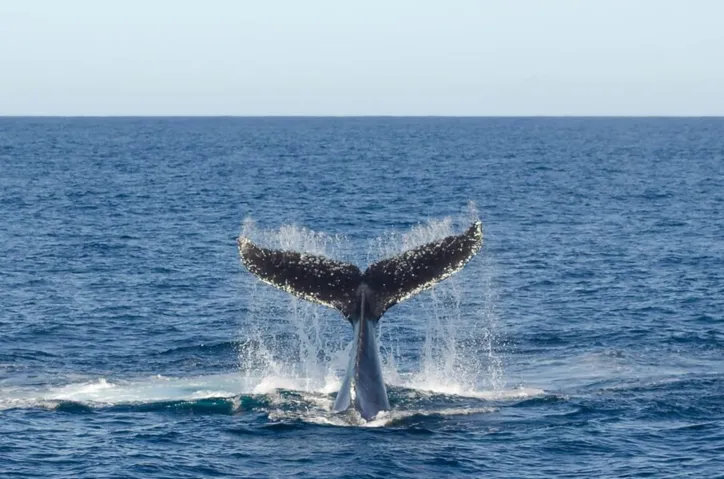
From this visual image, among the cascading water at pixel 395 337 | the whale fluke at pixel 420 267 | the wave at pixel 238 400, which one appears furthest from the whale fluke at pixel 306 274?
the wave at pixel 238 400

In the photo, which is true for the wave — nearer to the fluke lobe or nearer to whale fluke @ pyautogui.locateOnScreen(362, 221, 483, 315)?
the fluke lobe

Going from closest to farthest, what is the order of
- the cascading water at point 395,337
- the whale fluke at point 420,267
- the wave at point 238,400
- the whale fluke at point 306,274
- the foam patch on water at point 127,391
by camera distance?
the whale fluke at point 420,267, the whale fluke at point 306,274, the wave at point 238,400, the foam patch on water at point 127,391, the cascading water at point 395,337

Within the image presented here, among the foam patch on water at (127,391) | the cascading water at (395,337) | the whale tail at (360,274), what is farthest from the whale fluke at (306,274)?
the foam patch on water at (127,391)

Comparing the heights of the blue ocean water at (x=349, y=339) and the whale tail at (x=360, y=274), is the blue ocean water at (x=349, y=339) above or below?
below

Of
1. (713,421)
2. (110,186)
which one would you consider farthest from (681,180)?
(713,421)

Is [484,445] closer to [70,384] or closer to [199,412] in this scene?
[199,412]

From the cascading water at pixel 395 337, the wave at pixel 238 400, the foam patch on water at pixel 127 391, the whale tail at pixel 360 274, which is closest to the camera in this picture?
the whale tail at pixel 360 274

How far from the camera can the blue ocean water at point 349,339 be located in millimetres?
19250

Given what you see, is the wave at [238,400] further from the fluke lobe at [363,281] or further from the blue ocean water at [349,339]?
the fluke lobe at [363,281]

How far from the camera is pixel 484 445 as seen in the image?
19516 millimetres

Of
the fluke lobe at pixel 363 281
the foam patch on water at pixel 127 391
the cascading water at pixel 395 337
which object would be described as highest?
the fluke lobe at pixel 363 281

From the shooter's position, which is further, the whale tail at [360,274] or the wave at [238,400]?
the wave at [238,400]

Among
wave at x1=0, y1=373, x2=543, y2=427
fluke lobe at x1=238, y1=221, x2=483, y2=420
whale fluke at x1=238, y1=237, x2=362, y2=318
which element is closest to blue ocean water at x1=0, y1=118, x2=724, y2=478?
wave at x1=0, y1=373, x2=543, y2=427

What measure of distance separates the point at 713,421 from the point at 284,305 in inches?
687
